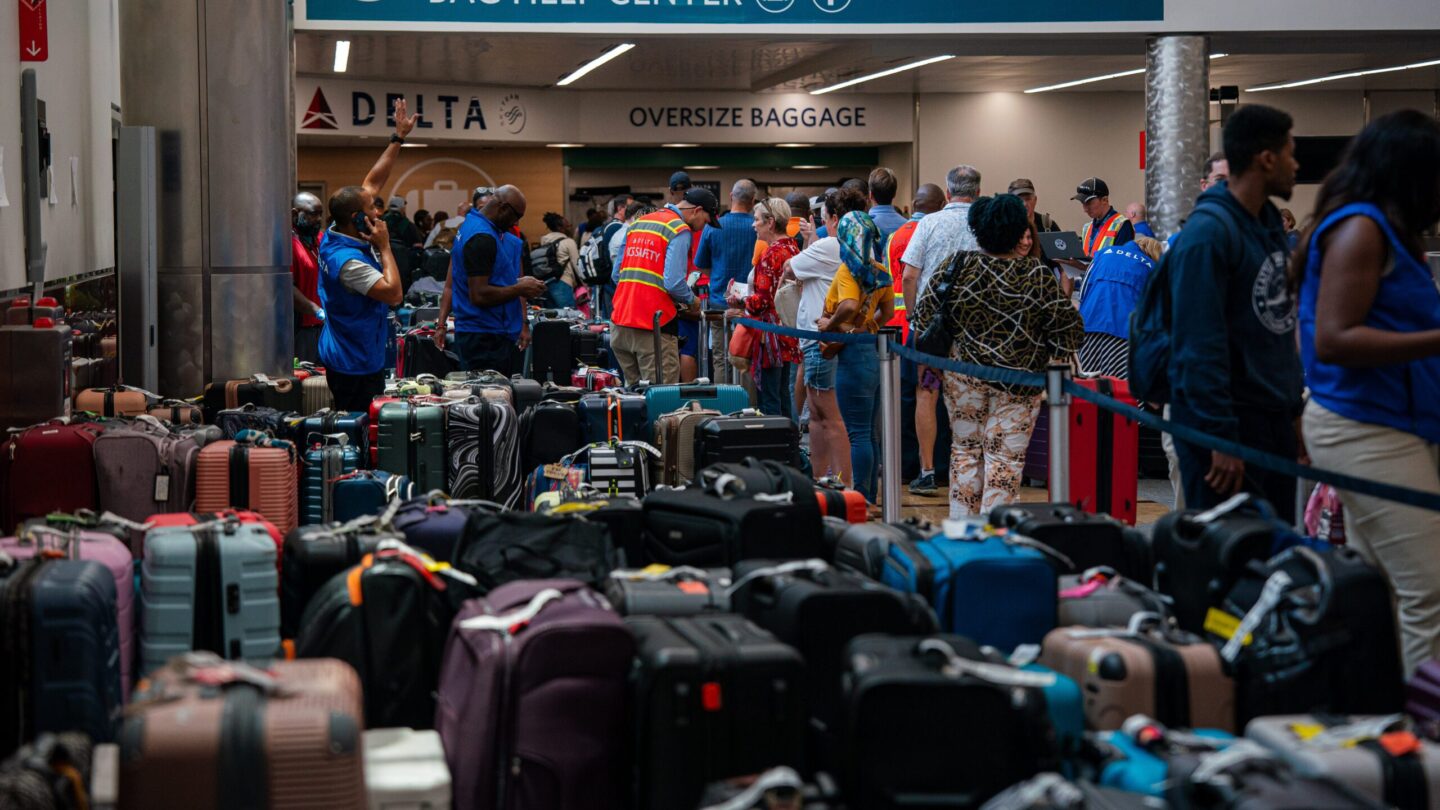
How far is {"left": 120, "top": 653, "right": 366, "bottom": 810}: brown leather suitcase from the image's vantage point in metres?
2.81

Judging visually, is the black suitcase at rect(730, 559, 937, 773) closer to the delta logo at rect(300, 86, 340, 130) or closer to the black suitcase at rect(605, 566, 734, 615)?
the black suitcase at rect(605, 566, 734, 615)

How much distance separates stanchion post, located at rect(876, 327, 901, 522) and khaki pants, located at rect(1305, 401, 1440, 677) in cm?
255

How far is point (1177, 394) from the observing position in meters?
4.37

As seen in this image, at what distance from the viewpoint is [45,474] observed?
17.7 feet

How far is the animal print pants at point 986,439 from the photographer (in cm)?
629

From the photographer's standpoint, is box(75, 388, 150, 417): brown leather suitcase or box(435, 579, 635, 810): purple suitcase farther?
box(75, 388, 150, 417): brown leather suitcase

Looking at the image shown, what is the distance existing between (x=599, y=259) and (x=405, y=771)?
11207 mm

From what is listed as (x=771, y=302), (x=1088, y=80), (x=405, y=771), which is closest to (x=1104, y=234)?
(x=771, y=302)

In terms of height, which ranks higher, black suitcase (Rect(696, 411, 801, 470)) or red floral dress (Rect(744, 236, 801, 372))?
red floral dress (Rect(744, 236, 801, 372))

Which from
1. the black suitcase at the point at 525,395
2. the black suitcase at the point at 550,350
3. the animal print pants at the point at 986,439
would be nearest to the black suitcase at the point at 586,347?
the black suitcase at the point at 550,350

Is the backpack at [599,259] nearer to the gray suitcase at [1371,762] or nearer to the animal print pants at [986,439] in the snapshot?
the animal print pants at [986,439]

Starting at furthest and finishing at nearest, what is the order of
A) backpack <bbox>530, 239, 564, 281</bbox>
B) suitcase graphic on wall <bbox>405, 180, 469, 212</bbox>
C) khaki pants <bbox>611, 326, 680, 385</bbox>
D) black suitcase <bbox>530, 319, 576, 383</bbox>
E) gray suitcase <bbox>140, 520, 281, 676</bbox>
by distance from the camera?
suitcase graphic on wall <bbox>405, 180, 469, 212</bbox>, backpack <bbox>530, 239, 564, 281</bbox>, black suitcase <bbox>530, 319, 576, 383</bbox>, khaki pants <bbox>611, 326, 680, 385</bbox>, gray suitcase <bbox>140, 520, 281, 676</bbox>

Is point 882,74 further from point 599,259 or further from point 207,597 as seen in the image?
point 207,597

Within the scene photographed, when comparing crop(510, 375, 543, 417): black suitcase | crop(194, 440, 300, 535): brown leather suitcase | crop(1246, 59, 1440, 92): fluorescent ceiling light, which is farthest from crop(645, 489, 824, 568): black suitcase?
crop(1246, 59, 1440, 92): fluorescent ceiling light
